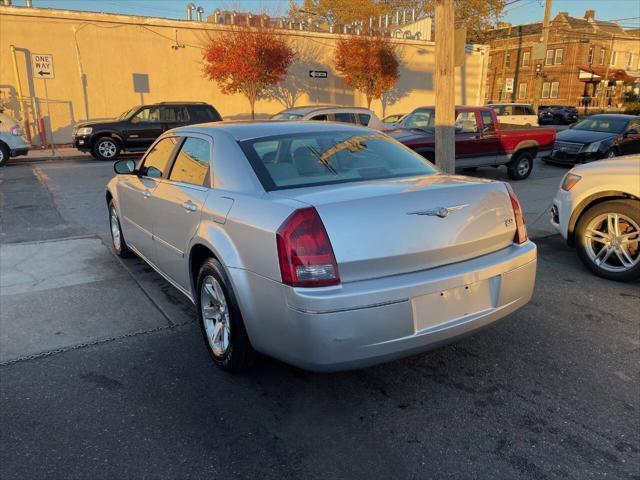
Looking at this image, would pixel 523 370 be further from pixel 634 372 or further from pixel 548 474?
pixel 548 474

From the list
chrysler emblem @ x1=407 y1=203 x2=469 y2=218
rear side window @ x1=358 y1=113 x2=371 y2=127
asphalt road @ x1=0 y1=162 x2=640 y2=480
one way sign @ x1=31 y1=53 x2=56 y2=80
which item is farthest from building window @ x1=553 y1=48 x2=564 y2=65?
chrysler emblem @ x1=407 y1=203 x2=469 y2=218

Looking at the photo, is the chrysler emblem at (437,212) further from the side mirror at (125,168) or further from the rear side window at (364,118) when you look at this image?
the rear side window at (364,118)

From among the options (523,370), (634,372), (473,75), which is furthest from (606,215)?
(473,75)

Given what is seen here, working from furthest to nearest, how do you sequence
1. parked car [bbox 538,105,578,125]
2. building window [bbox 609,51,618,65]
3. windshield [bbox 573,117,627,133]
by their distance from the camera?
building window [bbox 609,51,618,65], parked car [bbox 538,105,578,125], windshield [bbox 573,117,627,133]

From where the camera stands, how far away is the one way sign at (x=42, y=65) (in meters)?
18.5

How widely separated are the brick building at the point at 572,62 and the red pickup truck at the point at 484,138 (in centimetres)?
3811

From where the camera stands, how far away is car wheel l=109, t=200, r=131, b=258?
5605mm

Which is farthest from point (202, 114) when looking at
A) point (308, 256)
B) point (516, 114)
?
point (308, 256)

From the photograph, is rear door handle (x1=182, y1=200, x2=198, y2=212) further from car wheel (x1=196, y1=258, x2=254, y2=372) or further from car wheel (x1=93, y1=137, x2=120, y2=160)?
car wheel (x1=93, y1=137, x2=120, y2=160)

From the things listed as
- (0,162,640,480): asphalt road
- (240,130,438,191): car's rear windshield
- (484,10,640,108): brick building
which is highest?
(484,10,640,108): brick building

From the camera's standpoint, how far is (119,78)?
20453 millimetres

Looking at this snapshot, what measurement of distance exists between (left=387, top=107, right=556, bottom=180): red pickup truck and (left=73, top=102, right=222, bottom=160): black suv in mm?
8078

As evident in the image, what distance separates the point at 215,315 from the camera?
10.9ft

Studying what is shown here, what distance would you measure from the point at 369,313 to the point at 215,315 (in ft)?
4.24
